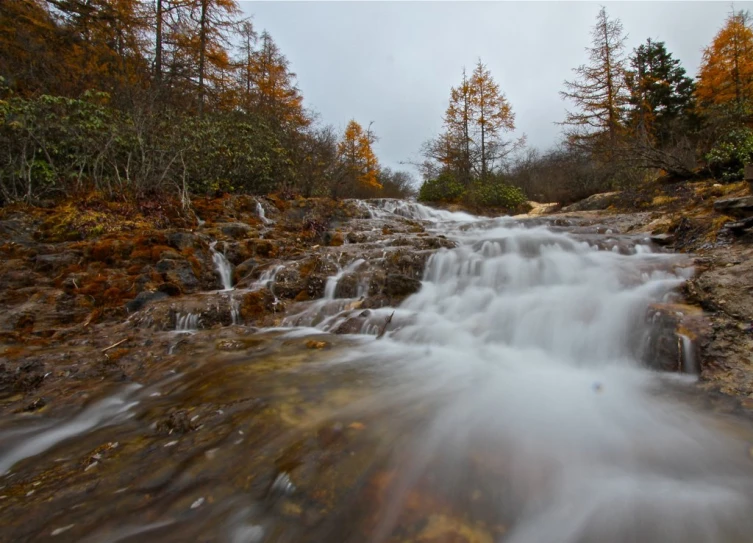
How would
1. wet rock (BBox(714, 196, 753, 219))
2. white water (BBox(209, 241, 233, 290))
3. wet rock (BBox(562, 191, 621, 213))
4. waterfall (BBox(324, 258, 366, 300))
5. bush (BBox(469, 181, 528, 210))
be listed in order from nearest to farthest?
wet rock (BBox(714, 196, 753, 219)) → waterfall (BBox(324, 258, 366, 300)) → white water (BBox(209, 241, 233, 290)) → wet rock (BBox(562, 191, 621, 213)) → bush (BBox(469, 181, 528, 210))

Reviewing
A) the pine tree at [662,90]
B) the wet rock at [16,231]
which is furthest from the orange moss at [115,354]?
the pine tree at [662,90]

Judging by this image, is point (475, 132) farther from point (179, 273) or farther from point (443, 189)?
point (179, 273)

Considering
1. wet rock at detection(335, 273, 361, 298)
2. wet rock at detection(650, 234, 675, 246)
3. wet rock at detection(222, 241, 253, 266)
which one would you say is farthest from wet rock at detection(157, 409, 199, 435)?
wet rock at detection(650, 234, 675, 246)

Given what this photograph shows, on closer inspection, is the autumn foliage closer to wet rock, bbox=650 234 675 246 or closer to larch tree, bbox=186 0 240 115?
larch tree, bbox=186 0 240 115

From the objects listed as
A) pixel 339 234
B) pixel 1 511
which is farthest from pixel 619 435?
pixel 339 234

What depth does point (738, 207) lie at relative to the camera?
4.88 m

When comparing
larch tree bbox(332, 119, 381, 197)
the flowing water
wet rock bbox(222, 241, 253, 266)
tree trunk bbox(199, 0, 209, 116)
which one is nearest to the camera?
the flowing water

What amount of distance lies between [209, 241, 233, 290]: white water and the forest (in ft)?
9.55

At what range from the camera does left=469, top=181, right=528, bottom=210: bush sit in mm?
17500

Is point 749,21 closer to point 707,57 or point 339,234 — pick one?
point 707,57

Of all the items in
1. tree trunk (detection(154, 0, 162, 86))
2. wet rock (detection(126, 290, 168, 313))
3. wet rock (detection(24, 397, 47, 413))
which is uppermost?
tree trunk (detection(154, 0, 162, 86))

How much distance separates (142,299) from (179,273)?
0.79m

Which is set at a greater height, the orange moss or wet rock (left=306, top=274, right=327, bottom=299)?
wet rock (left=306, top=274, right=327, bottom=299)

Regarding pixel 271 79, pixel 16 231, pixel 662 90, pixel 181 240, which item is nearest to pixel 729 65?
pixel 662 90
